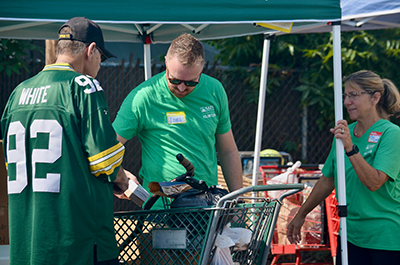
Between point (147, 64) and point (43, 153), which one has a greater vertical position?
point (147, 64)

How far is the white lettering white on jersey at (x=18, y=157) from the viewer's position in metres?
2.09

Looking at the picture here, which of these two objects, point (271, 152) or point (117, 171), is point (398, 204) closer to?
point (117, 171)

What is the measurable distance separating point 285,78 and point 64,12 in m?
5.91

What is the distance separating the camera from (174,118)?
272 centimetres

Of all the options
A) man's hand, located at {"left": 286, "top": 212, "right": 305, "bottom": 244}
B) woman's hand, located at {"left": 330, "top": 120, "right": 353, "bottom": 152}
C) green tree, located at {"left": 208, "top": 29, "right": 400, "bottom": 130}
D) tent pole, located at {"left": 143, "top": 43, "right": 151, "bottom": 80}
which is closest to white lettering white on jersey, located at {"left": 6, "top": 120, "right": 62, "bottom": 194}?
woman's hand, located at {"left": 330, "top": 120, "right": 353, "bottom": 152}

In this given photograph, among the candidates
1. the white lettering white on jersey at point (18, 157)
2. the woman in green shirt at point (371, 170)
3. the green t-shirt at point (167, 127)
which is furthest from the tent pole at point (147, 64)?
the white lettering white on jersey at point (18, 157)

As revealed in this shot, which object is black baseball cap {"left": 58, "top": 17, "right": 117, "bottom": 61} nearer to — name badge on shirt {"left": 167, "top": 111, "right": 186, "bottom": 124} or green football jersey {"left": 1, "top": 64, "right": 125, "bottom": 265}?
green football jersey {"left": 1, "top": 64, "right": 125, "bottom": 265}

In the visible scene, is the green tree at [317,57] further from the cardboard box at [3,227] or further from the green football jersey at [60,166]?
the green football jersey at [60,166]

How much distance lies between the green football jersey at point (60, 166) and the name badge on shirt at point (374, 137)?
1.78 metres

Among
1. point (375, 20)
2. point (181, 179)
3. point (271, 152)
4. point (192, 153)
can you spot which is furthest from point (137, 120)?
point (271, 152)

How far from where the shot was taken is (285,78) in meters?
7.92

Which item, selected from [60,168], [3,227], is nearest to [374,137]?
[60,168]

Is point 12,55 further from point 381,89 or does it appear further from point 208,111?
point 381,89

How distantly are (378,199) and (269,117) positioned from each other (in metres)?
4.94
